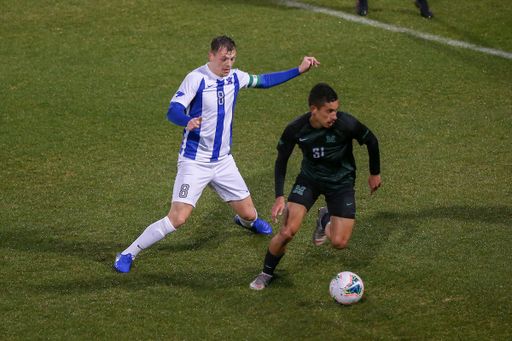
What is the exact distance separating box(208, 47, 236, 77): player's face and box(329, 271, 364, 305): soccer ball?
2535 millimetres

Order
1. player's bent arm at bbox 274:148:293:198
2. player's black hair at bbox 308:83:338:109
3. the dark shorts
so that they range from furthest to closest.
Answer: the dark shorts → player's bent arm at bbox 274:148:293:198 → player's black hair at bbox 308:83:338:109

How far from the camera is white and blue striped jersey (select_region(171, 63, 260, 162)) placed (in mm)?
6773

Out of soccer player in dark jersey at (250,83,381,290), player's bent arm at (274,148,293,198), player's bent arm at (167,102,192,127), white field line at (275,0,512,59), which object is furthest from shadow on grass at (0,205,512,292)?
white field line at (275,0,512,59)

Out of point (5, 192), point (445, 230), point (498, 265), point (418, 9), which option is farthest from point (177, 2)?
point (498, 265)

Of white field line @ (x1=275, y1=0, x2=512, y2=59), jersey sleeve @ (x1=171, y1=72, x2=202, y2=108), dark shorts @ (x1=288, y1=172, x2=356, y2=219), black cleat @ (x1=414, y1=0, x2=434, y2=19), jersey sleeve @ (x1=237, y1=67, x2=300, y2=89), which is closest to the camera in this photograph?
dark shorts @ (x1=288, y1=172, x2=356, y2=219)

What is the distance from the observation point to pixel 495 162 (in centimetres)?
945

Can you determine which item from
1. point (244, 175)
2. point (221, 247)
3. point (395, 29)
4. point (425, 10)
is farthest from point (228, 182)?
point (425, 10)

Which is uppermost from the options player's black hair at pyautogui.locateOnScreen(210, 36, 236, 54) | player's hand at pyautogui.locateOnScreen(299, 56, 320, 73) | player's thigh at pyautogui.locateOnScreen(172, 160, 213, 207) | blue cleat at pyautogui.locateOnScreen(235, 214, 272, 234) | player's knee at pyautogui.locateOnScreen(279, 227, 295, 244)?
player's black hair at pyautogui.locateOnScreen(210, 36, 236, 54)

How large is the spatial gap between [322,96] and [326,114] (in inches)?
7.4

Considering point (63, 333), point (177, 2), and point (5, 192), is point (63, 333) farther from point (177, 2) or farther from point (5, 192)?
point (177, 2)

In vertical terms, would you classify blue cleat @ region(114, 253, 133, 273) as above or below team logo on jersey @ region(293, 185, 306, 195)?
below

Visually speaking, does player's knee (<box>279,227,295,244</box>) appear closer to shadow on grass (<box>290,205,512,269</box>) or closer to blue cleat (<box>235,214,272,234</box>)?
shadow on grass (<box>290,205,512,269</box>)

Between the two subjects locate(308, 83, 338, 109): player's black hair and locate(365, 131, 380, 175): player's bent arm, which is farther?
locate(365, 131, 380, 175): player's bent arm

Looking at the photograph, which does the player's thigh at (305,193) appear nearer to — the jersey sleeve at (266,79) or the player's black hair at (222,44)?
the jersey sleeve at (266,79)
